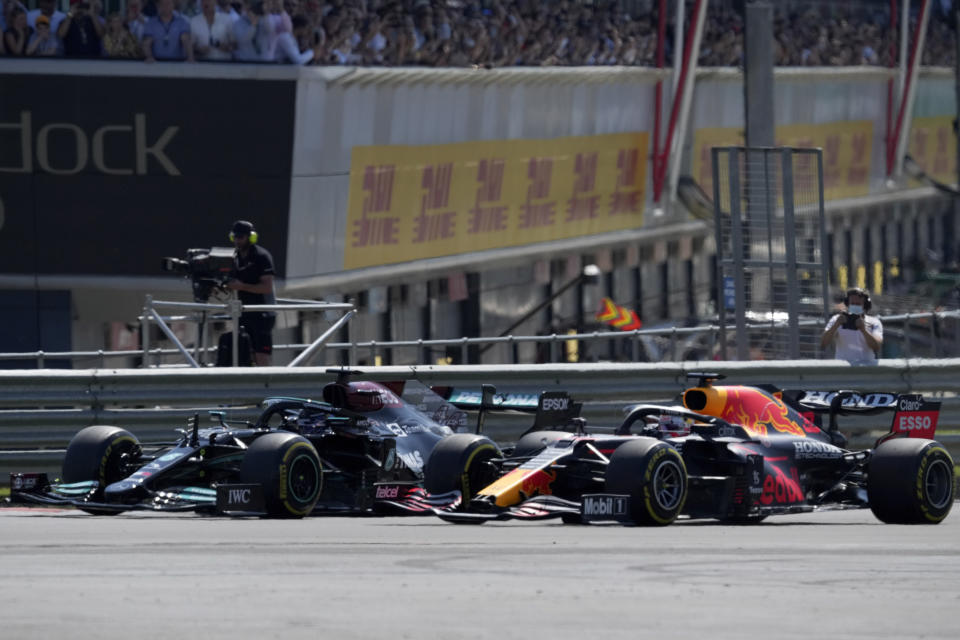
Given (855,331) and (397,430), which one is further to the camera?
(855,331)

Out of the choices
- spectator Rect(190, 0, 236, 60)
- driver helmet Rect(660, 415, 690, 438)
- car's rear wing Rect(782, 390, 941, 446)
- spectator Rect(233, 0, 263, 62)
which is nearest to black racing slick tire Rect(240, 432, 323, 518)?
driver helmet Rect(660, 415, 690, 438)

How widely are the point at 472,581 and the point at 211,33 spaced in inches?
523

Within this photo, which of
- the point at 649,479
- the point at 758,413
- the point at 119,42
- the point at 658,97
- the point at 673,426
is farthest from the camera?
the point at 658,97

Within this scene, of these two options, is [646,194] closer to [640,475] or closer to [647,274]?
[647,274]

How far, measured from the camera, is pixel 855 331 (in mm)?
14055

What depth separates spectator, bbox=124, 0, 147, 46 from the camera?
19484 mm

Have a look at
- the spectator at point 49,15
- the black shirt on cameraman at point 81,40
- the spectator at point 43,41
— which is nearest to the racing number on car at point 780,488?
the black shirt on cameraman at point 81,40

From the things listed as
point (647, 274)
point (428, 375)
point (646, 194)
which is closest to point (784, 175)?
point (428, 375)

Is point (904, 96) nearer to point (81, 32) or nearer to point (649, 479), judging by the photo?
point (81, 32)

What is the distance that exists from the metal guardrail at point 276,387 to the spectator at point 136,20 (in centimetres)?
766

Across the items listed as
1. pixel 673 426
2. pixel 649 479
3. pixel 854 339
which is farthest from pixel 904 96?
pixel 649 479

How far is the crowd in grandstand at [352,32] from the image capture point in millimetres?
19766

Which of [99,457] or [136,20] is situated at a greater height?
[136,20]

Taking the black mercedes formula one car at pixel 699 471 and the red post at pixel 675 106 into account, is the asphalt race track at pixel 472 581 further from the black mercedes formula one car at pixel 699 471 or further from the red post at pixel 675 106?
the red post at pixel 675 106
